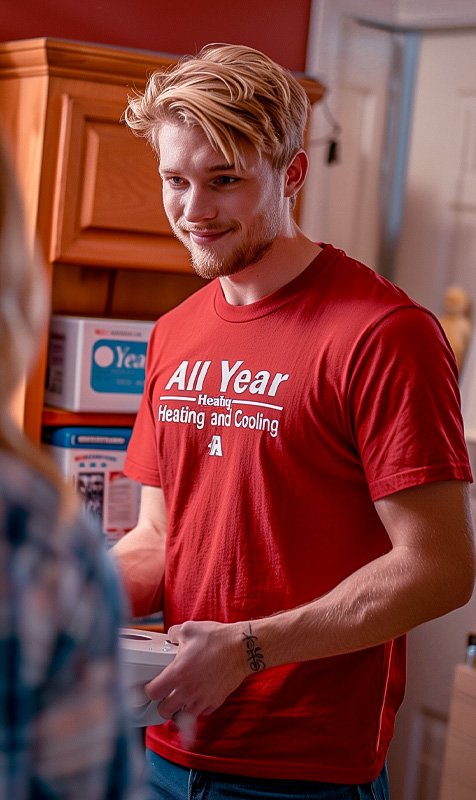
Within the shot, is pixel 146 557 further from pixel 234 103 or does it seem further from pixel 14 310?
pixel 14 310

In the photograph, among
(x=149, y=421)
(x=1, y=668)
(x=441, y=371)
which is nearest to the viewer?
(x=1, y=668)

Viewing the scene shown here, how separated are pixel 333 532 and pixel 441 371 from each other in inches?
9.6

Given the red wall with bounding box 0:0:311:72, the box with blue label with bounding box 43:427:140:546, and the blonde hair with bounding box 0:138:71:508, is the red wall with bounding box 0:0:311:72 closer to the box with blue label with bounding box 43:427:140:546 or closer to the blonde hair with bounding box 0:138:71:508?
the box with blue label with bounding box 43:427:140:546

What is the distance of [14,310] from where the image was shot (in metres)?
0.61

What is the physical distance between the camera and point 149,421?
173 cm

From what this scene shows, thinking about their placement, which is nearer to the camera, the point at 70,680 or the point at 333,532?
the point at 70,680

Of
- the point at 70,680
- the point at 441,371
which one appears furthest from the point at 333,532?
the point at 70,680

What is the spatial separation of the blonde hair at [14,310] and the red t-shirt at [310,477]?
2.69 ft

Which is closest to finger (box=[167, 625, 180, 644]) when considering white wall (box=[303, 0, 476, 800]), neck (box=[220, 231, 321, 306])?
neck (box=[220, 231, 321, 306])

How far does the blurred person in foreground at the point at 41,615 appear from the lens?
1.92 ft

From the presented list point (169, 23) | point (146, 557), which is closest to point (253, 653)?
point (146, 557)

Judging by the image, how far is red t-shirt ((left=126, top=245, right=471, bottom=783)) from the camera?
4.62 ft

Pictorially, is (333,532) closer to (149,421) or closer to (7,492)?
(149,421)

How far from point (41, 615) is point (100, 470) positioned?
5.86ft
